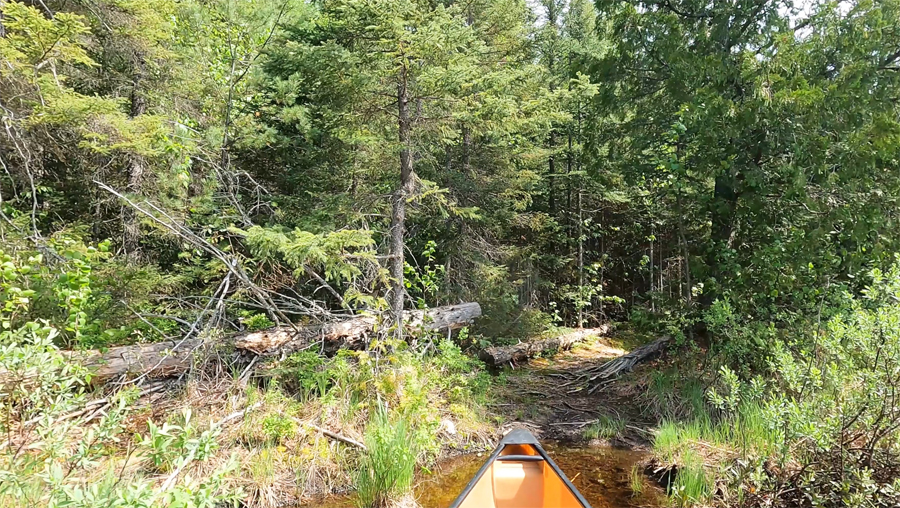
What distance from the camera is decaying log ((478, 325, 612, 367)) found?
9422mm

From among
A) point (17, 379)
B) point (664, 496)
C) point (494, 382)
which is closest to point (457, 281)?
point (494, 382)

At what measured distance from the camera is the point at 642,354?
26.6ft

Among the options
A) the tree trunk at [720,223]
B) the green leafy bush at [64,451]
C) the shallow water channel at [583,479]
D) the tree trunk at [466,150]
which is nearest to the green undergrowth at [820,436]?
the shallow water channel at [583,479]

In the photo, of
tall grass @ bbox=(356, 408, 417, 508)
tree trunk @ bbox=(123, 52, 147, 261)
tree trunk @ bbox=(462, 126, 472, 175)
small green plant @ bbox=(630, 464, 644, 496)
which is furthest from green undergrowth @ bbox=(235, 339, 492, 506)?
tree trunk @ bbox=(462, 126, 472, 175)

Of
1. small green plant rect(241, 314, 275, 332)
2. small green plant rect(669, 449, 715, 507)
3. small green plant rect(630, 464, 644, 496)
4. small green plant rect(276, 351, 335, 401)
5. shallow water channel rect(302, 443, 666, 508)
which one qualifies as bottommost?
shallow water channel rect(302, 443, 666, 508)

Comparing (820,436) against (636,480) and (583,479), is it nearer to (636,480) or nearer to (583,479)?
(636,480)

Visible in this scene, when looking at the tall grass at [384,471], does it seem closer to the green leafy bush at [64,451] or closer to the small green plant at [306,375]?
the small green plant at [306,375]

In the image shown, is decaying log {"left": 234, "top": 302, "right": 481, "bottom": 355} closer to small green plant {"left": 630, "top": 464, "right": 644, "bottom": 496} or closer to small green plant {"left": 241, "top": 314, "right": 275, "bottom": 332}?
small green plant {"left": 241, "top": 314, "right": 275, "bottom": 332}

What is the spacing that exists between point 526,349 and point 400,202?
4923mm

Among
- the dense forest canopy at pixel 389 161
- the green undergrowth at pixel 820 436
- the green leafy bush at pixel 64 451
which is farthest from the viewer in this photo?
the dense forest canopy at pixel 389 161

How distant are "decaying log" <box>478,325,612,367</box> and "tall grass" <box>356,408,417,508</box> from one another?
4.91 meters

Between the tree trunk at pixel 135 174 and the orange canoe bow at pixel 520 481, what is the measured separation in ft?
19.6

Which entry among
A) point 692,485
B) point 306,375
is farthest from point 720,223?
point 306,375

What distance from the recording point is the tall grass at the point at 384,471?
435cm
